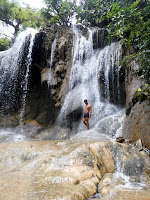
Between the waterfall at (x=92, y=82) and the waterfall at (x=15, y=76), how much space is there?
3833 mm

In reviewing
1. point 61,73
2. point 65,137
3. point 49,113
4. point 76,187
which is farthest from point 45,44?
point 76,187

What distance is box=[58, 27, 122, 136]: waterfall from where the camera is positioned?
27.5 ft

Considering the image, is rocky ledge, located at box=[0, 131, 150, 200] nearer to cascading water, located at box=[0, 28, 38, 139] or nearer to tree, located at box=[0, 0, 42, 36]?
cascading water, located at box=[0, 28, 38, 139]

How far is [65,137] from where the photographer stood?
824 centimetres

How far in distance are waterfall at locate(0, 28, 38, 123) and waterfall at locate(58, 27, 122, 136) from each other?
3.83 metres

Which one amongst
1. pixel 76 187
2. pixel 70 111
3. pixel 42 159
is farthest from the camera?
pixel 70 111

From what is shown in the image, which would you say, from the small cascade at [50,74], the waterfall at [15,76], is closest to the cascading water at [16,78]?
the waterfall at [15,76]

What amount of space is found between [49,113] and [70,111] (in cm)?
243

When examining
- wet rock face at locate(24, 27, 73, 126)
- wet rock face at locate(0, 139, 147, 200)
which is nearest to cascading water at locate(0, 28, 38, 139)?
wet rock face at locate(24, 27, 73, 126)

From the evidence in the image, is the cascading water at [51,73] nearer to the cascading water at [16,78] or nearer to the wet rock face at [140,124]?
the cascading water at [16,78]

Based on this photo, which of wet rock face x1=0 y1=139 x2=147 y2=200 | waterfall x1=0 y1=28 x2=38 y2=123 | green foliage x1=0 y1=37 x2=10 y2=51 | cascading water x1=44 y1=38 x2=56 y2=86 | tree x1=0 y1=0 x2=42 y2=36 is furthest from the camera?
tree x1=0 y1=0 x2=42 y2=36

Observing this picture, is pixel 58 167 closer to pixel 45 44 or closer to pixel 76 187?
pixel 76 187

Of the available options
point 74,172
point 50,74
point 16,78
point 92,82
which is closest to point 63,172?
point 74,172

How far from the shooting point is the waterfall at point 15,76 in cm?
1166
